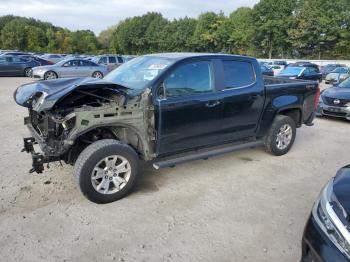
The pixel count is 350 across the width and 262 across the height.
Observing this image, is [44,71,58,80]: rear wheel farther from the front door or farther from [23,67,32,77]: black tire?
the front door

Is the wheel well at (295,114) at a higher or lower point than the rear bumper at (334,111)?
higher

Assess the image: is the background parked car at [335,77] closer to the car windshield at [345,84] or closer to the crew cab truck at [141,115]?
the car windshield at [345,84]

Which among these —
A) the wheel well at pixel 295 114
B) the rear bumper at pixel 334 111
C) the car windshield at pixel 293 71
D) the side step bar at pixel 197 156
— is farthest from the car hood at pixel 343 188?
the car windshield at pixel 293 71

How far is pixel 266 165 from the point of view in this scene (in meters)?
5.60

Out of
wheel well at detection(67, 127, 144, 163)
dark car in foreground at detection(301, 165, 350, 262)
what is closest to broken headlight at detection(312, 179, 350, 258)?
dark car in foreground at detection(301, 165, 350, 262)

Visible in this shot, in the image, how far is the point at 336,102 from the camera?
360 inches

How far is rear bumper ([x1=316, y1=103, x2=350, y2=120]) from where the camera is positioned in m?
8.94

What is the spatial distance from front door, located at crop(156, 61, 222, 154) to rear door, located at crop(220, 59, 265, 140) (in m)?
0.22

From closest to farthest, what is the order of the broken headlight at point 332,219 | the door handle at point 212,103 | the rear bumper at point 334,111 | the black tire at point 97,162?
the broken headlight at point 332,219 → the black tire at point 97,162 → the door handle at point 212,103 → the rear bumper at point 334,111

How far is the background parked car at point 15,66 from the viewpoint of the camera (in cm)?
2108

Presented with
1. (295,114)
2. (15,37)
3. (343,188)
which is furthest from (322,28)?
(15,37)

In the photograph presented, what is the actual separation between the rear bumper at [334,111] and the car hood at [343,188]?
22.2ft

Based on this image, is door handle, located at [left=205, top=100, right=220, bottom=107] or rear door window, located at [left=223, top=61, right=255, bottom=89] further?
rear door window, located at [left=223, top=61, right=255, bottom=89]

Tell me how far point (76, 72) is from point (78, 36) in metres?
66.2
